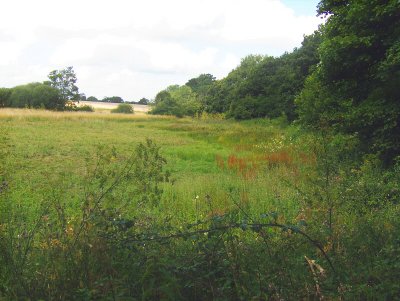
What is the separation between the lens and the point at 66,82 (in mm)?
74625

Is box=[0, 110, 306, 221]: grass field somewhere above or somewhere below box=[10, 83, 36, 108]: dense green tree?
below

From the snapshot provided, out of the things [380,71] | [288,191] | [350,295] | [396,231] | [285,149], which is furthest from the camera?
[285,149]

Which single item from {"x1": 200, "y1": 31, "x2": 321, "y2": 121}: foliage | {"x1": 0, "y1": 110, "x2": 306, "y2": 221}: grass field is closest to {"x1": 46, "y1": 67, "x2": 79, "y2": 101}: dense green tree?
{"x1": 200, "y1": 31, "x2": 321, "y2": 121}: foliage

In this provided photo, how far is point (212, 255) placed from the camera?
3.45 m

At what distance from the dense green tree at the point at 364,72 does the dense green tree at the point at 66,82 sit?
220 feet

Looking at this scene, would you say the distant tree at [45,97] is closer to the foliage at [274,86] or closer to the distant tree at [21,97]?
the distant tree at [21,97]

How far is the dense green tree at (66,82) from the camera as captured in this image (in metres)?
73.8

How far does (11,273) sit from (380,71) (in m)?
9.01

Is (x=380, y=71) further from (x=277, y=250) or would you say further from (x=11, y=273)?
(x=11, y=273)

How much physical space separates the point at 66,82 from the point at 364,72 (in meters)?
70.3

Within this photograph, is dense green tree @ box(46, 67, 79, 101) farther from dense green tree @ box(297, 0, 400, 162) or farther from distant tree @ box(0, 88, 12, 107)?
dense green tree @ box(297, 0, 400, 162)

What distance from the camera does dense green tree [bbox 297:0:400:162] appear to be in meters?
9.48

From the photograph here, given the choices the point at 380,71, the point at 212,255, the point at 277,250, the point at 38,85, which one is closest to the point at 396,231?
the point at 277,250

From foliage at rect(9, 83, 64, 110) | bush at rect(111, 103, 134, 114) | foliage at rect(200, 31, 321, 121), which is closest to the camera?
foliage at rect(200, 31, 321, 121)
